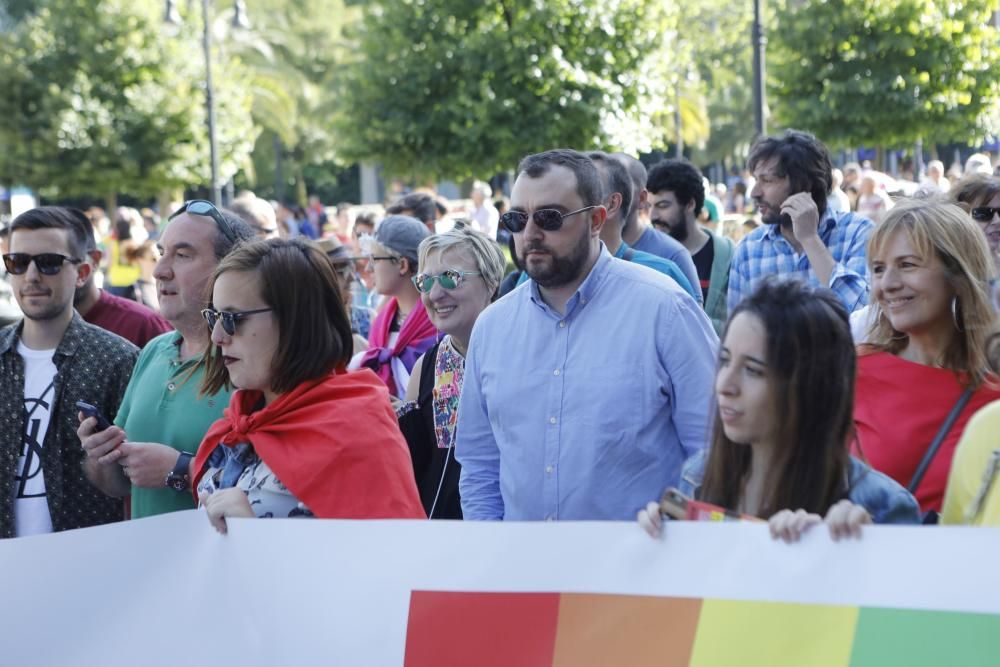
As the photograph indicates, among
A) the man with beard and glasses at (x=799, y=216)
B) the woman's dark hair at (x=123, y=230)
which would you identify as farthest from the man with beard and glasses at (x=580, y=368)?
the woman's dark hair at (x=123, y=230)

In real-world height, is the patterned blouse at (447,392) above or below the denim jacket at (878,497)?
below

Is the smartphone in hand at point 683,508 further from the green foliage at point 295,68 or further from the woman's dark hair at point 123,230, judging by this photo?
the green foliage at point 295,68

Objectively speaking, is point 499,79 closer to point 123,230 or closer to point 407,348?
point 123,230

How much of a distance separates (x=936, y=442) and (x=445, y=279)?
7.35 ft

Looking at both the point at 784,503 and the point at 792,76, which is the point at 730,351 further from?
the point at 792,76

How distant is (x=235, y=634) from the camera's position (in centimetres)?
341

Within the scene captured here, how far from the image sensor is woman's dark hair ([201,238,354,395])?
379cm

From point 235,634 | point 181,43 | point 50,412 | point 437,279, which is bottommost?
point 235,634

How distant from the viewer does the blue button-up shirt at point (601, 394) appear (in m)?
3.82

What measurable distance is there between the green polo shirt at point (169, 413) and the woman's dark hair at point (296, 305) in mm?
572

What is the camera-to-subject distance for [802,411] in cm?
291

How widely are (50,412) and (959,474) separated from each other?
9.94 ft

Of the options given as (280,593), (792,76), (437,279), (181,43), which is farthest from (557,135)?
(280,593)

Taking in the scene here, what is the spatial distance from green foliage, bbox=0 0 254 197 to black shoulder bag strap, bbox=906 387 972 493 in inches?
1250
